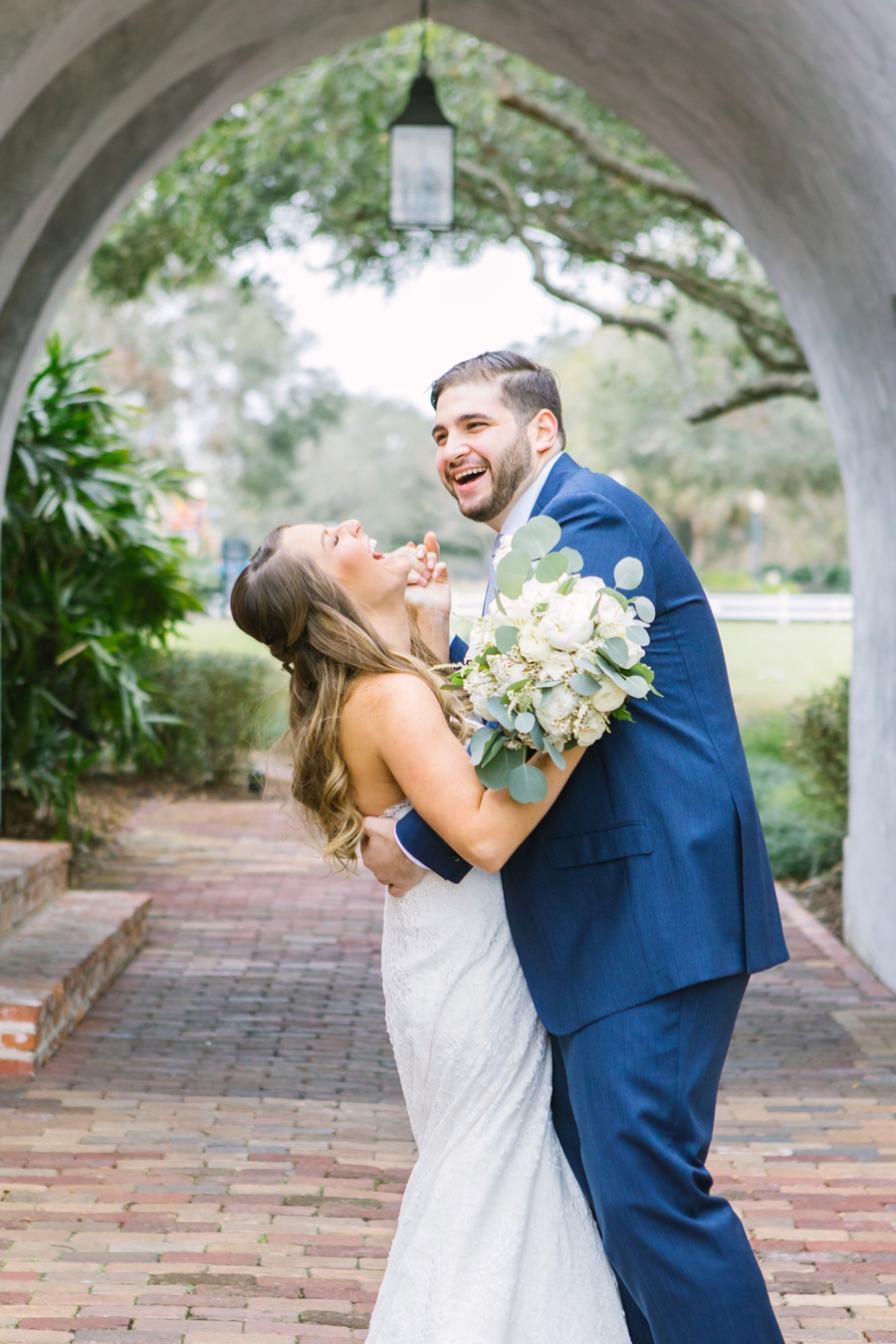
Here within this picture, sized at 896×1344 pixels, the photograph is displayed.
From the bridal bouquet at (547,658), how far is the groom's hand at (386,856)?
40 centimetres

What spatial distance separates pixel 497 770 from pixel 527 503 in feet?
2.09

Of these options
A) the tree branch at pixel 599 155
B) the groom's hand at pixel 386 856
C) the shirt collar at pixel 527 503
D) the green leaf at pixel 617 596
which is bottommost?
the groom's hand at pixel 386 856

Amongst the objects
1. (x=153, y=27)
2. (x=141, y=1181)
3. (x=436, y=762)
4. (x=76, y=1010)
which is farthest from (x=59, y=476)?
(x=436, y=762)

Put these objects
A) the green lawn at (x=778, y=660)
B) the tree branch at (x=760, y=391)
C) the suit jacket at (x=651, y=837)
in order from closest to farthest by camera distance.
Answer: the suit jacket at (x=651, y=837) → the tree branch at (x=760, y=391) → the green lawn at (x=778, y=660)

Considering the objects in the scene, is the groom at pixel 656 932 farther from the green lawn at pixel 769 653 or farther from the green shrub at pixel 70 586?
the green lawn at pixel 769 653

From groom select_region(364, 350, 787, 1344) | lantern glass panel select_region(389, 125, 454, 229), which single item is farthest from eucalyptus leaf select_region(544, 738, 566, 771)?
lantern glass panel select_region(389, 125, 454, 229)

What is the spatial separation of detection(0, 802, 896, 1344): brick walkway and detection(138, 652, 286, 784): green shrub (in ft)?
16.2

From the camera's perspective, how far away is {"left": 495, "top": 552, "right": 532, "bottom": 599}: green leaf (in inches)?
94.6

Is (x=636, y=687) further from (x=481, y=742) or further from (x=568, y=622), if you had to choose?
(x=481, y=742)

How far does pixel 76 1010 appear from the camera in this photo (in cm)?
592

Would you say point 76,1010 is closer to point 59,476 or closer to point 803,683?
point 59,476

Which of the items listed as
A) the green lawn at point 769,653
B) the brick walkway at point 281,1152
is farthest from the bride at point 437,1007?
the green lawn at point 769,653

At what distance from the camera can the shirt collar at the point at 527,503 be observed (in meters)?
2.77

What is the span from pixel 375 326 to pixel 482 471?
45850mm
